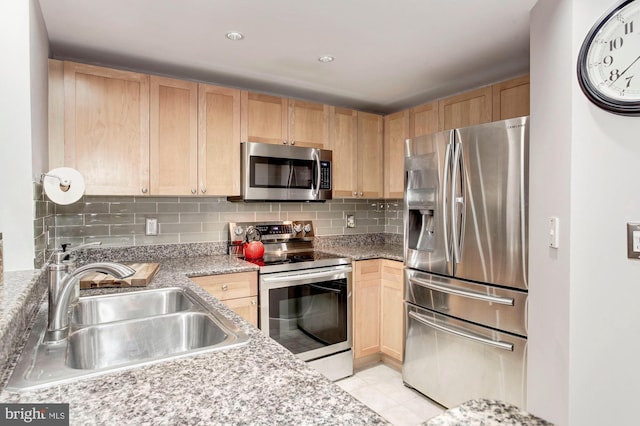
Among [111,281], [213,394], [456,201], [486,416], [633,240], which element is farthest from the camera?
[456,201]

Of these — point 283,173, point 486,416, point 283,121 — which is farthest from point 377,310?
point 486,416

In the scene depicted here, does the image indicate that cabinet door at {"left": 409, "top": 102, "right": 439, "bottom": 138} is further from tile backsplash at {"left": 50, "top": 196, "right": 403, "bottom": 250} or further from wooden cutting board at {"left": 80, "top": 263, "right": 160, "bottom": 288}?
wooden cutting board at {"left": 80, "top": 263, "right": 160, "bottom": 288}

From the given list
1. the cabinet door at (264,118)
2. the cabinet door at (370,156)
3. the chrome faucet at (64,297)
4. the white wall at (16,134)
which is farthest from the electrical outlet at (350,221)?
the chrome faucet at (64,297)

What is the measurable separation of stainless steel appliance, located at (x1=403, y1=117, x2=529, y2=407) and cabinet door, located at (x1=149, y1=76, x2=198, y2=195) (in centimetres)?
157

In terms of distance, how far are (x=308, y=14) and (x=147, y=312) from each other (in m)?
1.70

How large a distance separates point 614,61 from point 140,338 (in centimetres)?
206

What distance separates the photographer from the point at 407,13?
1.88 m

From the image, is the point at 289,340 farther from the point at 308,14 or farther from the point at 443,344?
the point at 308,14

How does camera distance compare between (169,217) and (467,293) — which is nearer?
(467,293)

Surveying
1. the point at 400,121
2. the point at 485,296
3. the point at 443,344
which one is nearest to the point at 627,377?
the point at 485,296

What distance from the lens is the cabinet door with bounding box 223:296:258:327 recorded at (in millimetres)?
2416

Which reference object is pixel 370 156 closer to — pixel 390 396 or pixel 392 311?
pixel 392 311

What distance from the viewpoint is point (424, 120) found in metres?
3.08

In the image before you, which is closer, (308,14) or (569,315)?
(569,315)
